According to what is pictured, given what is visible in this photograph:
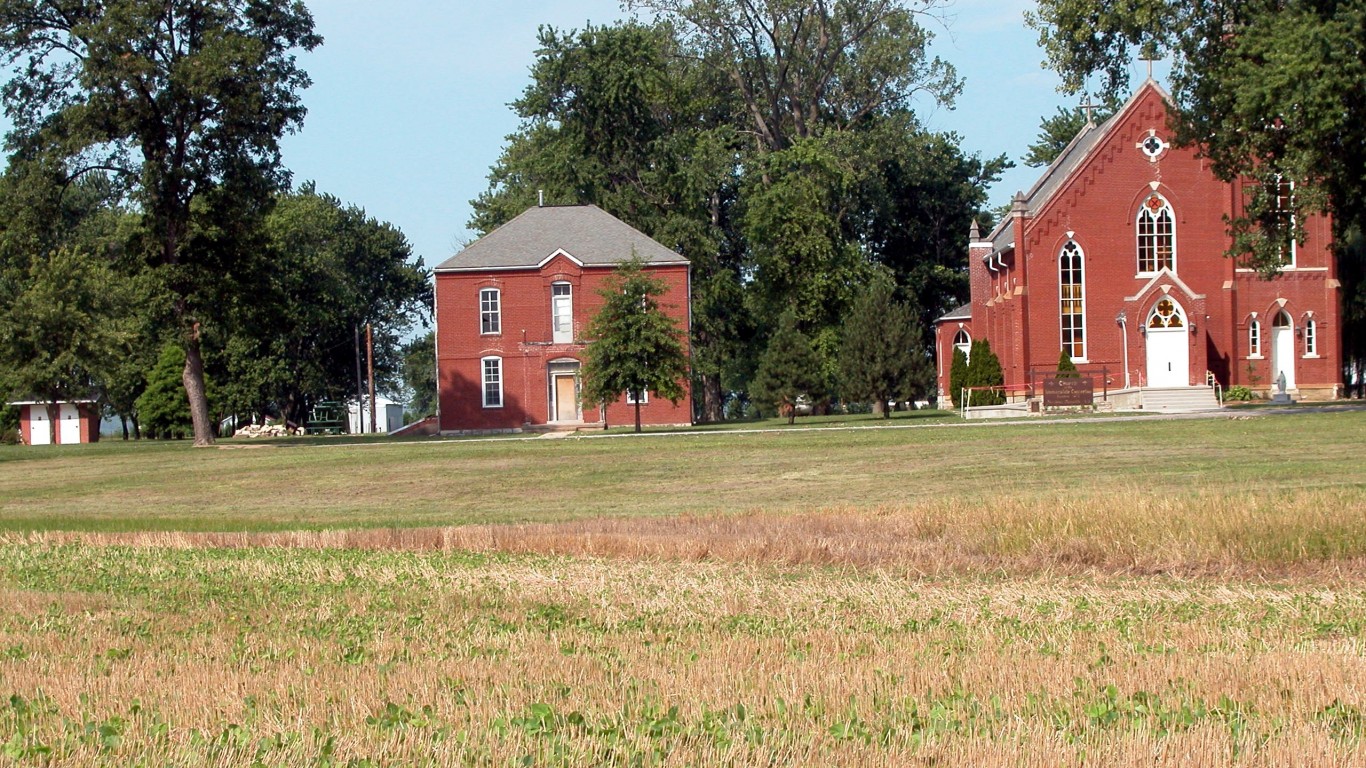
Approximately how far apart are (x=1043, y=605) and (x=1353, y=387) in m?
71.0

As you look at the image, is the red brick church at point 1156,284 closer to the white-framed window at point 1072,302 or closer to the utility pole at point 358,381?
the white-framed window at point 1072,302

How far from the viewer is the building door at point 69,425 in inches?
Answer: 3031

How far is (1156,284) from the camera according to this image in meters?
56.3

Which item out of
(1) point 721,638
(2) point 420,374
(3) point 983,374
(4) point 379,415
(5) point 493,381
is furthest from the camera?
(2) point 420,374

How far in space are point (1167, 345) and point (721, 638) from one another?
49.9 meters

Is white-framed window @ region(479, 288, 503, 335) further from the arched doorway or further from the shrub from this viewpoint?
the shrub

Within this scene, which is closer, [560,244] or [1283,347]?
[1283,347]

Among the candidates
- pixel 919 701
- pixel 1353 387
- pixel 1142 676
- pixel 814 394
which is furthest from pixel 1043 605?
pixel 1353 387

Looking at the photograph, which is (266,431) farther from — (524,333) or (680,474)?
(680,474)

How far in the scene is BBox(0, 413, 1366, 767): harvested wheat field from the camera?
22.2 ft

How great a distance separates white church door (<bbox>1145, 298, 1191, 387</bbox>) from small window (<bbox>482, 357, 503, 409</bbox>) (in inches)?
1039

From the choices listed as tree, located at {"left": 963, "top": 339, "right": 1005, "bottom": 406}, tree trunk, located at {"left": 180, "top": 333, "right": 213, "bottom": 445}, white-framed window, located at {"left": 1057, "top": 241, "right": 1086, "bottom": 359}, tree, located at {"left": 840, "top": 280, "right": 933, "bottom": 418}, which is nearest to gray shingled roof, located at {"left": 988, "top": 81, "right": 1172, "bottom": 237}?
white-framed window, located at {"left": 1057, "top": 241, "right": 1086, "bottom": 359}

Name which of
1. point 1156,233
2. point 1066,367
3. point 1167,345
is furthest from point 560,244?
point 1167,345

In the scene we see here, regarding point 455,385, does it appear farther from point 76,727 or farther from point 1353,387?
point 76,727
